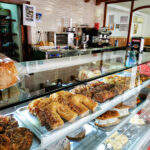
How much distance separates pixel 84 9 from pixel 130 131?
208 inches

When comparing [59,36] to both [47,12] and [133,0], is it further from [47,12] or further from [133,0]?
[133,0]

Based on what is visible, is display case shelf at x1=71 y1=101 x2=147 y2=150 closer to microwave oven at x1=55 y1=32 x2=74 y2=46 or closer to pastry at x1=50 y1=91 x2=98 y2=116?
pastry at x1=50 y1=91 x2=98 y2=116

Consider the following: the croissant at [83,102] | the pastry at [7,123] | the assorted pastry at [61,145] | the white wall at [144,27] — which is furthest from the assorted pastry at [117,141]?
the white wall at [144,27]

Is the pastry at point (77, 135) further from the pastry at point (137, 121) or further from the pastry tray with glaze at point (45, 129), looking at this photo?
the pastry at point (137, 121)

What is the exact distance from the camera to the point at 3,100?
806mm

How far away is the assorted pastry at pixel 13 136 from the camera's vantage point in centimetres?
91

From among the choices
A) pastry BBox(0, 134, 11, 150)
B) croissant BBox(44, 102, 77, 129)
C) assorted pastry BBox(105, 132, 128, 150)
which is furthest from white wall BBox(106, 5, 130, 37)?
pastry BBox(0, 134, 11, 150)

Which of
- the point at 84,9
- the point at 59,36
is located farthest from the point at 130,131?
the point at 84,9

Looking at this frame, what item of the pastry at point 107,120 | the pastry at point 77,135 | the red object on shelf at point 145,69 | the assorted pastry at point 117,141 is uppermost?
the red object on shelf at point 145,69

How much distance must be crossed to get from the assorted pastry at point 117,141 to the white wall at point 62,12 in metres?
3.80

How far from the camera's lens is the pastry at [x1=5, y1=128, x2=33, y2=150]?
0.92 m

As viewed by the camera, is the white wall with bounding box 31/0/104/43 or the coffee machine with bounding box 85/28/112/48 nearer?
the white wall with bounding box 31/0/104/43

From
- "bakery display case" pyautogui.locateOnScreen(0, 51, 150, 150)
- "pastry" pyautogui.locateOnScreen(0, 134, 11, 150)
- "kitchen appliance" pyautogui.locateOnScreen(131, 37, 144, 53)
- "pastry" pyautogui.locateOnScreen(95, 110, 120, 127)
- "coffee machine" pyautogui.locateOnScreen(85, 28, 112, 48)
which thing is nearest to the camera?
"pastry" pyautogui.locateOnScreen(0, 134, 11, 150)

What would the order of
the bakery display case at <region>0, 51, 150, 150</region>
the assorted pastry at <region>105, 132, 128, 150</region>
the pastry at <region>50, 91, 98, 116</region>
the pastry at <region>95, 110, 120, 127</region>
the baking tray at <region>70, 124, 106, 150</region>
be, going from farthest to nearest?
the assorted pastry at <region>105, 132, 128, 150</region> < the pastry at <region>95, 110, 120, 127</region> < the baking tray at <region>70, 124, 106, 150</region> < the pastry at <region>50, 91, 98, 116</region> < the bakery display case at <region>0, 51, 150, 150</region>
